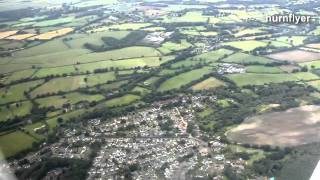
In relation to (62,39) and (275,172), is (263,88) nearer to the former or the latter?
(275,172)

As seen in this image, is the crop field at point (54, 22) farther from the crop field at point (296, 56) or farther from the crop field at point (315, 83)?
the crop field at point (315, 83)

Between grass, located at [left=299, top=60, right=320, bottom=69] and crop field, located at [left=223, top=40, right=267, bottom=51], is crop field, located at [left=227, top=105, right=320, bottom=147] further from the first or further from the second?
crop field, located at [left=223, top=40, right=267, bottom=51]

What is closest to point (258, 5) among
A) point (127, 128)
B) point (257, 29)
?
point (257, 29)

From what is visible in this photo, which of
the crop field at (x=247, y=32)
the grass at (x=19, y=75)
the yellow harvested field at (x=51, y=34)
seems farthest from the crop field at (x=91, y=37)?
the crop field at (x=247, y=32)

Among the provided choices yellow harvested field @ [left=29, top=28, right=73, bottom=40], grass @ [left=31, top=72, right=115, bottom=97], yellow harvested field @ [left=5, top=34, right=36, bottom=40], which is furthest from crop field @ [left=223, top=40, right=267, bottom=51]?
yellow harvested field @ [left=5, top=34, right=36, bottom=40]

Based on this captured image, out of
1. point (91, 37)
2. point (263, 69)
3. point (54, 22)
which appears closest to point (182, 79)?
point (263, 69)
